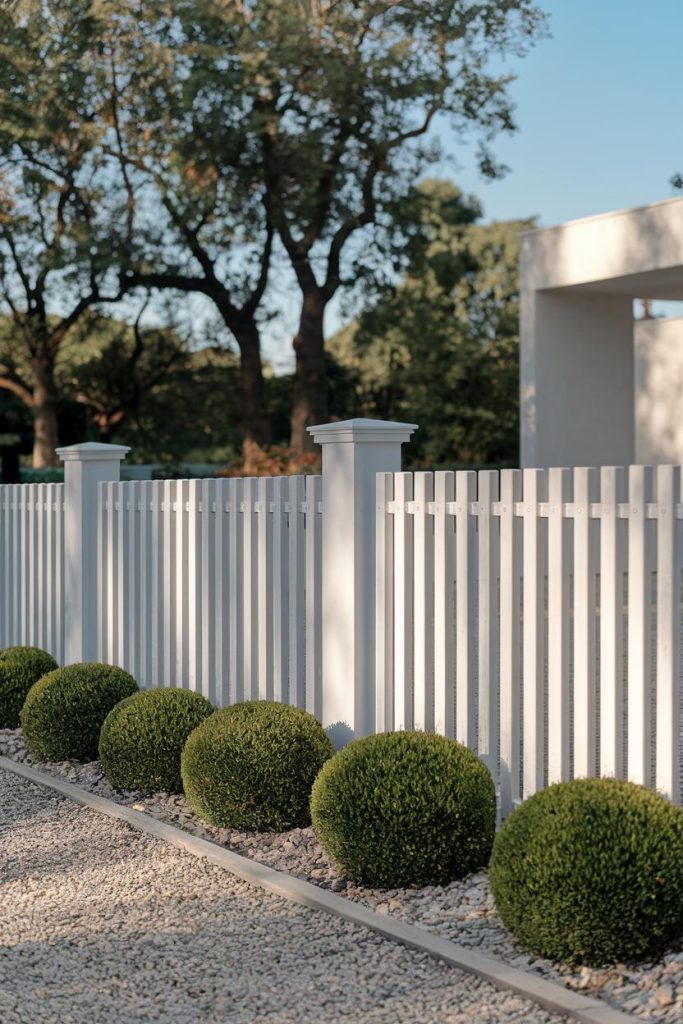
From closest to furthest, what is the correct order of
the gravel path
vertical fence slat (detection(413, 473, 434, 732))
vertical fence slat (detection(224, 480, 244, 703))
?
the gravel path → vertical fence slat (detection(413, 473, 434, 732)) → vertical fence slat (detection(224, 480, 244, 703))

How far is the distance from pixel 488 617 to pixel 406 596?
530mm

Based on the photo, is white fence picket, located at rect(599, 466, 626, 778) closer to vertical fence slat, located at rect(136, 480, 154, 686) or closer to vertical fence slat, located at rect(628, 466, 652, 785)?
vertical fence slat, located at rect(628, 466, 652, 785)

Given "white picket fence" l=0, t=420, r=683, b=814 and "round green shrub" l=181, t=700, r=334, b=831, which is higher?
"white picket fence" l=0, t=420, r=683, b=814

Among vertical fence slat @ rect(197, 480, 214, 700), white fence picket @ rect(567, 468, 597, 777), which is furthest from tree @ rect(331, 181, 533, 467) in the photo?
white fence picket @ rect(567, 468, 597, 777)

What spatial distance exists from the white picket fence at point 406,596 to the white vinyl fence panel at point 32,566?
1.37ft

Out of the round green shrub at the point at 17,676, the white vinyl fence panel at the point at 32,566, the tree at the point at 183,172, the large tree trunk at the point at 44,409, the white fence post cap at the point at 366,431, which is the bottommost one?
the round green shrub at the point at 17,676

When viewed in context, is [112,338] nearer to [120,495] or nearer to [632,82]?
[632,82]

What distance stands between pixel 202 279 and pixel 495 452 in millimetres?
9867

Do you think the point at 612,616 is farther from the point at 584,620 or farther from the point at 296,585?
the point at 296,585

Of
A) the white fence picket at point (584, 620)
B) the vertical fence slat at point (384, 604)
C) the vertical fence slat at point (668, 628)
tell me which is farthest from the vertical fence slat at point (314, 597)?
the vertical fence slat at point (668, 628)

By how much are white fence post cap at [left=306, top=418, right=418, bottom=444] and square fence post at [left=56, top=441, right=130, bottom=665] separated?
2.70m

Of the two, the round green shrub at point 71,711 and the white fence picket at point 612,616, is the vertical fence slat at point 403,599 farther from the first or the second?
the round green shrub at point 71,711

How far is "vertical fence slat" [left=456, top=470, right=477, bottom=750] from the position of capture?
16.3 ft

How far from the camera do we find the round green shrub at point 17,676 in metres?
8.02
